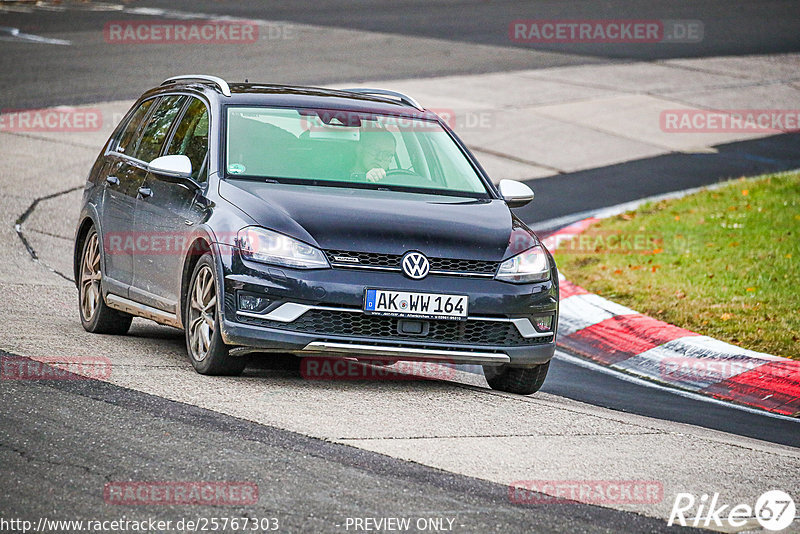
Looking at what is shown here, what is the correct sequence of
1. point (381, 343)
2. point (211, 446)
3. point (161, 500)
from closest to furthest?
point (161, 500) → point (211, 446) → point (381, 343)

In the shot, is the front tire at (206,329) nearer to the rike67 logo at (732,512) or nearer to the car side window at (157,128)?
the car side window at (157,128)

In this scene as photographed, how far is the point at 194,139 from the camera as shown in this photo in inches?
324

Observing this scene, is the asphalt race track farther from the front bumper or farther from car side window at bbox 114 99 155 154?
car side window at bbox 114 99 155 154

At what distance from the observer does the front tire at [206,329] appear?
719 cm

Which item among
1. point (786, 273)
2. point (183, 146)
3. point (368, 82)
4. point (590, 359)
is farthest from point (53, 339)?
point (368, 82)

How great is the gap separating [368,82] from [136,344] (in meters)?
14.5

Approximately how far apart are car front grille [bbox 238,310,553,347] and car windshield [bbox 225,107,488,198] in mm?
1093

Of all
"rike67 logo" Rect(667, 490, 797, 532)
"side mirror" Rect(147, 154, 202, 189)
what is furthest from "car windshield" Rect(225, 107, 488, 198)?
"rike67 logo" Rect(667, 490, 797, 532)

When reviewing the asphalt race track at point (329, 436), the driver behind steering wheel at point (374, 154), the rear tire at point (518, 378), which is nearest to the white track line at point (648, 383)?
the asphalt race track at point (329, 436)


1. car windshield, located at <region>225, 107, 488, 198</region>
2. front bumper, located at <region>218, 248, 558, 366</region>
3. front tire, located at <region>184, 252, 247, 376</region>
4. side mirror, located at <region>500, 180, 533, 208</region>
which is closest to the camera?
front bumper, located at <region>218, 248, 558, 366</region>

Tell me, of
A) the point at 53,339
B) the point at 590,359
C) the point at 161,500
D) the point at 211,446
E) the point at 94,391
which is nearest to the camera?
the point at 161,500

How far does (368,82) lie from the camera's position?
73.9ft

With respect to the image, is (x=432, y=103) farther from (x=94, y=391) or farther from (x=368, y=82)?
(x=94, y=391)

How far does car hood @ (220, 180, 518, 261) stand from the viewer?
7.06 metres
